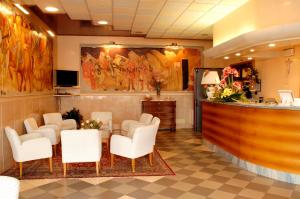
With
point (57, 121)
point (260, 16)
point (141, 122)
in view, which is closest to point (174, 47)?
point (141, 122)

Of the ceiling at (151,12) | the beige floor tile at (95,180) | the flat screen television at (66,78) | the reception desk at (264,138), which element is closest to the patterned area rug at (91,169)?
the beige floor tile at (95,180)

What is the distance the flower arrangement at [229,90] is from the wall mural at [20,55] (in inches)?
197

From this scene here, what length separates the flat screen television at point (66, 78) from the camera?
31.7 feet

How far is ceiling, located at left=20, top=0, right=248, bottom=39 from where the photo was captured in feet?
20.5

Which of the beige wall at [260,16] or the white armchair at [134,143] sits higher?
the beige wall at [260,16]

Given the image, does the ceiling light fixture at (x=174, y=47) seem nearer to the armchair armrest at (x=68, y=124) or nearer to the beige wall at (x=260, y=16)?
the beige wall at (x=260, y=16)

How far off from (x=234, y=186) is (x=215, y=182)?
345 millimetres

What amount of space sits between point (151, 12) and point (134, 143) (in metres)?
3.62

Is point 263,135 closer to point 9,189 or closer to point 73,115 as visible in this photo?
point 9,189

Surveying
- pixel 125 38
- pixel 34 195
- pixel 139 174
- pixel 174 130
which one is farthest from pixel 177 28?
pixel 34 195

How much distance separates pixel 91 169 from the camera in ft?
18.3

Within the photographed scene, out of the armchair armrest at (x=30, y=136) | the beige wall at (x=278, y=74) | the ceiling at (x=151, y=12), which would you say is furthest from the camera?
the beige wall at (x=278, y=74)

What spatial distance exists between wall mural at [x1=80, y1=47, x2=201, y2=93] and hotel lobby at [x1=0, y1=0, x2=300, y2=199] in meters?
0.04

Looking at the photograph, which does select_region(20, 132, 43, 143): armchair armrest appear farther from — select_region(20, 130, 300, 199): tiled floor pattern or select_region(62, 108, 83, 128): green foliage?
select_region(62, 108, 83, 128): green foliage
